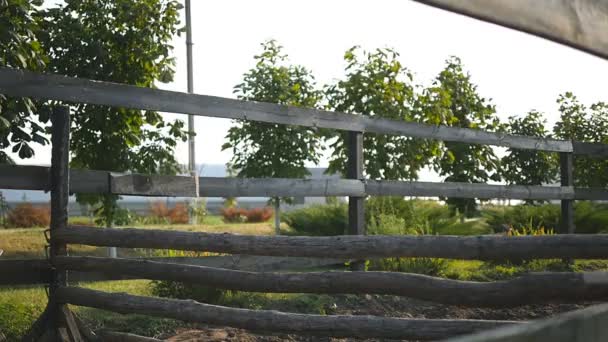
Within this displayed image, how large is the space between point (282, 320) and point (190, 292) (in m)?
2.06

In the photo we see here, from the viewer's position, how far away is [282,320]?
15.0 feet

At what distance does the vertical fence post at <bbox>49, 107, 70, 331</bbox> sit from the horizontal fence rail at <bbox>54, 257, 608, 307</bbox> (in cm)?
12

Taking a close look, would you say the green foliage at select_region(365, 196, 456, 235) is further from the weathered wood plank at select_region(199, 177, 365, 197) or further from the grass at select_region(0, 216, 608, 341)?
the weathered wood plank at select_region(199, 177, 365, 197)

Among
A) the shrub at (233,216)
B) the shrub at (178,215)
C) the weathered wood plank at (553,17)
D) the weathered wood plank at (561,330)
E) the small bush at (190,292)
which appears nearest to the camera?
the weathered wood plank at (561,330)

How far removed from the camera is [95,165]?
9.09m

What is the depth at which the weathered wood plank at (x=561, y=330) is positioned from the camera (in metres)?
1.39

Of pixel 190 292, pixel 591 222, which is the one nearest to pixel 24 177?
pixel 190 292

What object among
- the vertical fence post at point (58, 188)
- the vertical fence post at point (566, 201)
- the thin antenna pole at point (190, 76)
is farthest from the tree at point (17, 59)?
the thin antenna pole at point (190, 76)

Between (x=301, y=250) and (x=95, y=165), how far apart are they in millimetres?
5087

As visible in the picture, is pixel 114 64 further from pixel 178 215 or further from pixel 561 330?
pixel 178 215

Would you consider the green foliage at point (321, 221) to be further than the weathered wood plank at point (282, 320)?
Yes

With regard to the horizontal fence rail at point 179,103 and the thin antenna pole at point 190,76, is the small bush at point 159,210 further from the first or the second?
the horizontal fence rail at point 179,103

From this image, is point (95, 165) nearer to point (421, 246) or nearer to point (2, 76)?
point (2, 76)

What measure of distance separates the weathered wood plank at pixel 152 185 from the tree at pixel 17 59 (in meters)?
1.07
